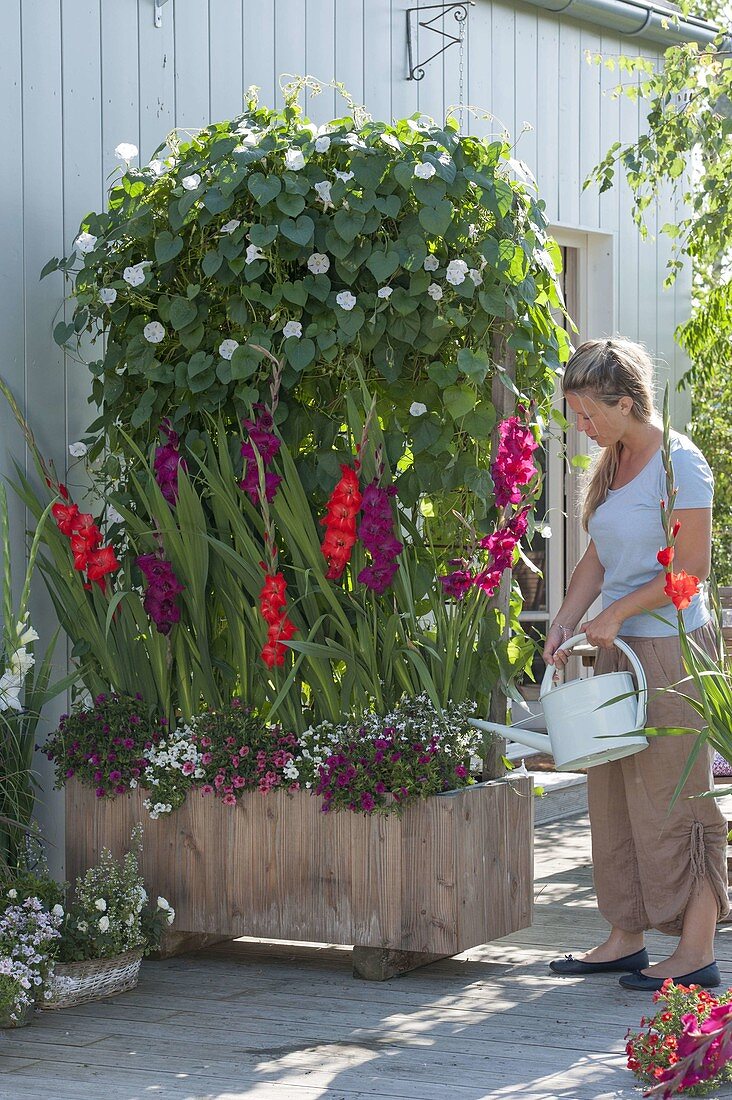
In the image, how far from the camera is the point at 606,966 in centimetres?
343

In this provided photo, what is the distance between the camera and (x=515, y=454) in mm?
3375

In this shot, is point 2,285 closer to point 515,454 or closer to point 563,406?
point 515,454

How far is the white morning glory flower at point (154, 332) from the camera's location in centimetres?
355

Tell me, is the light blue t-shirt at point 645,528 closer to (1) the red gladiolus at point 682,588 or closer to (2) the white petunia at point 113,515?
(1) the red gladiolus at point 682,588

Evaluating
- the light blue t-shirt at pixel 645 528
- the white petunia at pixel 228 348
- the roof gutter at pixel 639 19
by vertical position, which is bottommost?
the light blue t-shirt at pixel 645 528

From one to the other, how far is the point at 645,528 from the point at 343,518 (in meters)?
0.64

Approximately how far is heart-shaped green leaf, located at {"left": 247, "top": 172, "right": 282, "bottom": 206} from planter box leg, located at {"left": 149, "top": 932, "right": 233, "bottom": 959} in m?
1.68

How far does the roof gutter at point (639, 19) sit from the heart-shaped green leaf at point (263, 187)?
265cm

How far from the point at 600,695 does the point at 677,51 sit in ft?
9.19

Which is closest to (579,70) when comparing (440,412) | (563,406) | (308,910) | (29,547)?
(563,406)

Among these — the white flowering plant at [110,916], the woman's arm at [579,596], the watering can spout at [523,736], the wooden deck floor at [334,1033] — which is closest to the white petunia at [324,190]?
the woman's arm at [579,596]

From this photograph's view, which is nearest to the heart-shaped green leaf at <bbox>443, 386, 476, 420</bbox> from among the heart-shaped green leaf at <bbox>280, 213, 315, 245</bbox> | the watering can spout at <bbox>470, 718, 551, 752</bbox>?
the heart-shaped green leaf at <bbox>280, 213, 315, 245</bbox>

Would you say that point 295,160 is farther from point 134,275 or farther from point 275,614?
point 275,614

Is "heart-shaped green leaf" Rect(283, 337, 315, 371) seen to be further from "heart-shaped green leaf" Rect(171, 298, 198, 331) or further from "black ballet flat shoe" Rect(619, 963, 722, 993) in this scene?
"black ballet flat shoe" Rect(619, 963, 722, 993)
